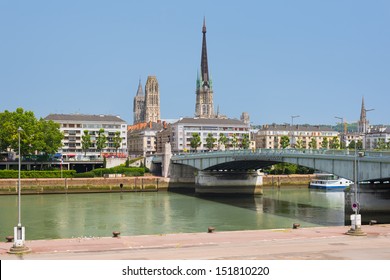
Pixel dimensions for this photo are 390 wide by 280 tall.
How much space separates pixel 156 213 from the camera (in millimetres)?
73625

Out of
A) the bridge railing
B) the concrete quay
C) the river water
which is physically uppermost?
the bridge railing

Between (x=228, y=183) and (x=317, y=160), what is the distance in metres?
40.9

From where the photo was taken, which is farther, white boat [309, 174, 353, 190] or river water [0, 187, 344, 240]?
white boat [309, 174, 353, 190]

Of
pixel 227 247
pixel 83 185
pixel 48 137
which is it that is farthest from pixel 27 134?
pixel 227 247

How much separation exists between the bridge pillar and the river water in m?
6.10

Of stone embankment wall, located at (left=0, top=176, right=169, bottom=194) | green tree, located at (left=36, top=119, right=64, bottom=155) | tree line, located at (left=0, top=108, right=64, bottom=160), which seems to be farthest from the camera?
green tree, located at (left=36, top=119, right=64, bottom=155)

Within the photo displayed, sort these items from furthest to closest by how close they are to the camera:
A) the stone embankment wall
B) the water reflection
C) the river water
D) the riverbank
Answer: the riverbank, the stone embankment wall, the water reflection, the river water

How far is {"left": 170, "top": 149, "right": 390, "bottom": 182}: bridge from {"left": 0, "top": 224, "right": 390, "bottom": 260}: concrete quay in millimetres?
11870

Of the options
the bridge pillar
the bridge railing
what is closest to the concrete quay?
the bridge railing

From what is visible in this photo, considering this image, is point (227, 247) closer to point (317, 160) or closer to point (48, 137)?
point (317, 160)

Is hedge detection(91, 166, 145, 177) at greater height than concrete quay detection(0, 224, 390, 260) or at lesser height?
greater

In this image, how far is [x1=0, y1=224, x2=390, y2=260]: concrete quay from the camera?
31719 mm

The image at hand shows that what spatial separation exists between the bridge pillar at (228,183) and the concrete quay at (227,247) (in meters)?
67.6

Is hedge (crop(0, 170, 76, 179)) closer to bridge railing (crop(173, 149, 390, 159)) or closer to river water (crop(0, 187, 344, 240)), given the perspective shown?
river water (crop(0, 187, 344, 240))
